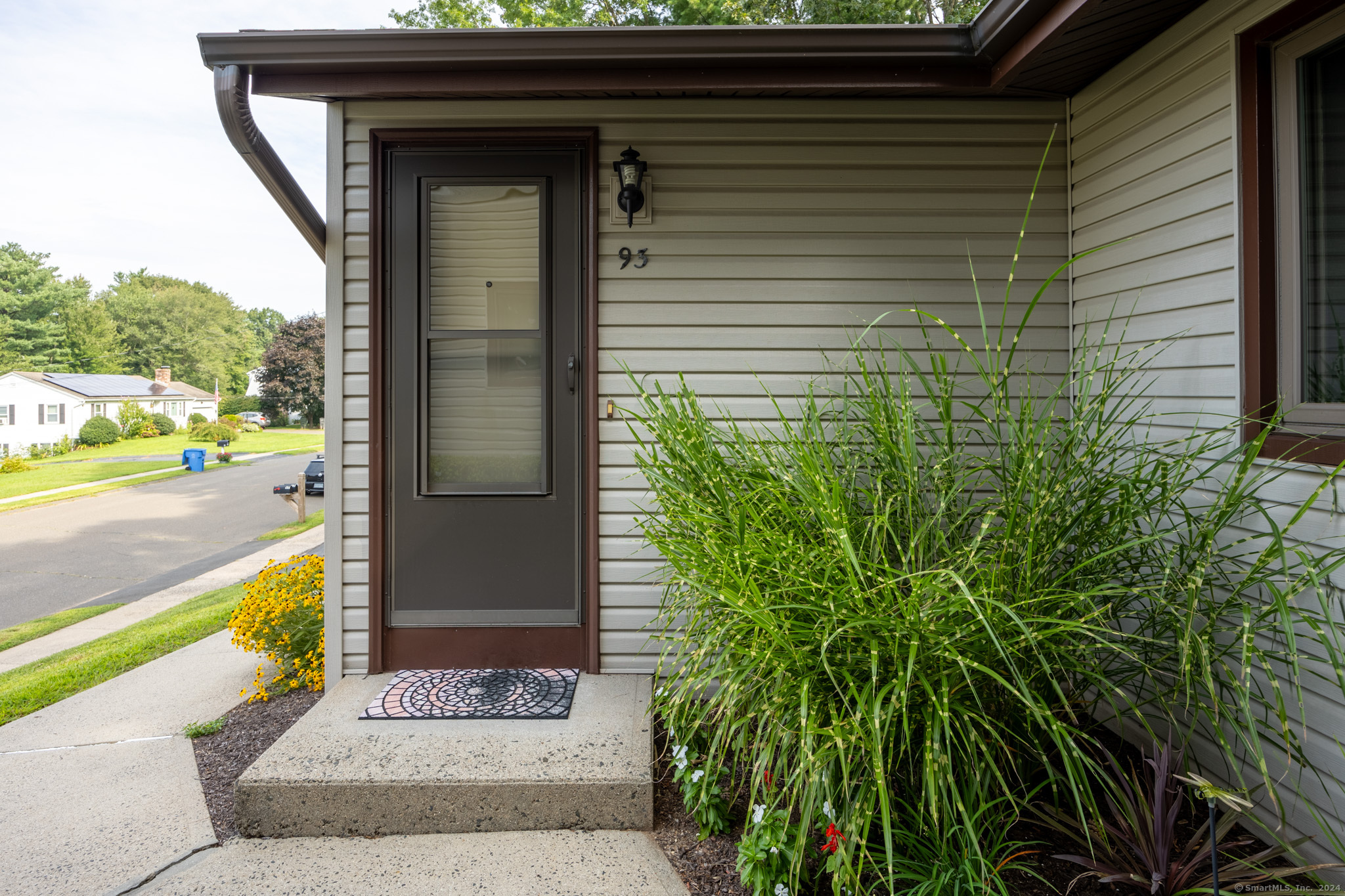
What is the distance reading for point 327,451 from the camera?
270 centimetres

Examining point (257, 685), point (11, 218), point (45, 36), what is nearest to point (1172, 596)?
point (257, 685)

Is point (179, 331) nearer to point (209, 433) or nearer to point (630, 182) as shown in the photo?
point (209, 433)

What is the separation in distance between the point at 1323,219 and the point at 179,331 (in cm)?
5107

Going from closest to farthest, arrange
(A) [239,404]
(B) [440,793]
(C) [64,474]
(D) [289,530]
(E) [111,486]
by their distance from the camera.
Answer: (B) [440,793] < (D) [289,530] < (E) [111,486] < (C) [64,474] < (A) [239,404]

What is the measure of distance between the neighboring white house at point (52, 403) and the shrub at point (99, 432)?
14.7 inches

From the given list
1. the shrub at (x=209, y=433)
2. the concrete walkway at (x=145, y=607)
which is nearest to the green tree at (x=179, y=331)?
the shrub at (x=209, y=433)

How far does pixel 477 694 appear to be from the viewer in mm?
2547

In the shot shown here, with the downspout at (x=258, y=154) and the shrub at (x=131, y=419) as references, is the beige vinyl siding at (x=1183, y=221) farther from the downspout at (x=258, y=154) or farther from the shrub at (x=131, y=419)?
the shrub at (x=131, y=419)

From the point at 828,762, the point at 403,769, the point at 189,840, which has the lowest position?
the point at 189,840

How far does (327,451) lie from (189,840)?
50.9 inches

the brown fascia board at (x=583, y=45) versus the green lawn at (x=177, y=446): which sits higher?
the brown fascia board at (x=583, y=45)

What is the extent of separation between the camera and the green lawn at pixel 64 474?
57.3ft

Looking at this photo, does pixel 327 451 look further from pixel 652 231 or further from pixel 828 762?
pixel 828 762

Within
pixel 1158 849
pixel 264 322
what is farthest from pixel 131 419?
pixel 1158 849
